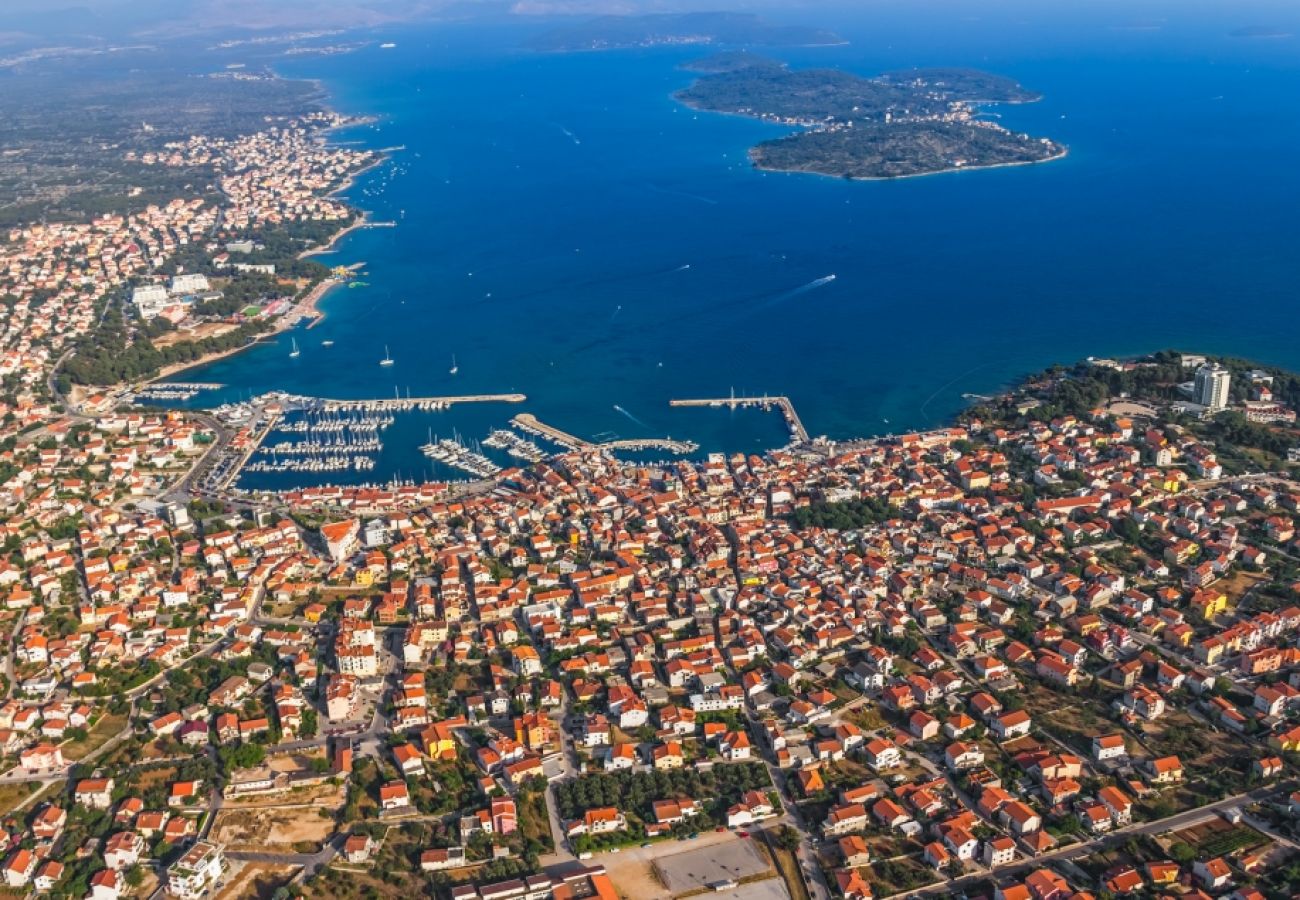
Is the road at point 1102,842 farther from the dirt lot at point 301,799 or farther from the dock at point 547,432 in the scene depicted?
the dock at point 547,432

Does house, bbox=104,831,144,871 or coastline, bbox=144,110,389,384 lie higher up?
coastline, bbox=144,110,389,384

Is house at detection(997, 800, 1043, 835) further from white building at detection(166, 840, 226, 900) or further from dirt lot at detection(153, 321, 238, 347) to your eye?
dirt lot at detection(153, 321, 238, 347)

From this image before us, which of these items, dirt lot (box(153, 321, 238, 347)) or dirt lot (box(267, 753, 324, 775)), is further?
dirt lot (box(153, 321, 238, 347))

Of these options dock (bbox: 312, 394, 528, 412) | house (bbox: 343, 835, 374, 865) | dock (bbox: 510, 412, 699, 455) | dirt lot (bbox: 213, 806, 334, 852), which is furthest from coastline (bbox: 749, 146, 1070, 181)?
house (bbox: 343, 835, 374, 865)

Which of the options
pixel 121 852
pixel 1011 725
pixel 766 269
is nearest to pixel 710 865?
pixel 1011 725

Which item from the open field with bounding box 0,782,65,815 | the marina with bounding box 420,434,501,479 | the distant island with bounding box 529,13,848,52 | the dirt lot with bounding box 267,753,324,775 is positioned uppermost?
the distant island with bounding box 529,13,848,52

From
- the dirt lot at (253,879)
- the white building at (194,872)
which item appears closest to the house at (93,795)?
the white building at (194,872)

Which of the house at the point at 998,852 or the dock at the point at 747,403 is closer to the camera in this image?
the house at the point at 998,852

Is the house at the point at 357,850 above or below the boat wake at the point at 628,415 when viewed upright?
below
